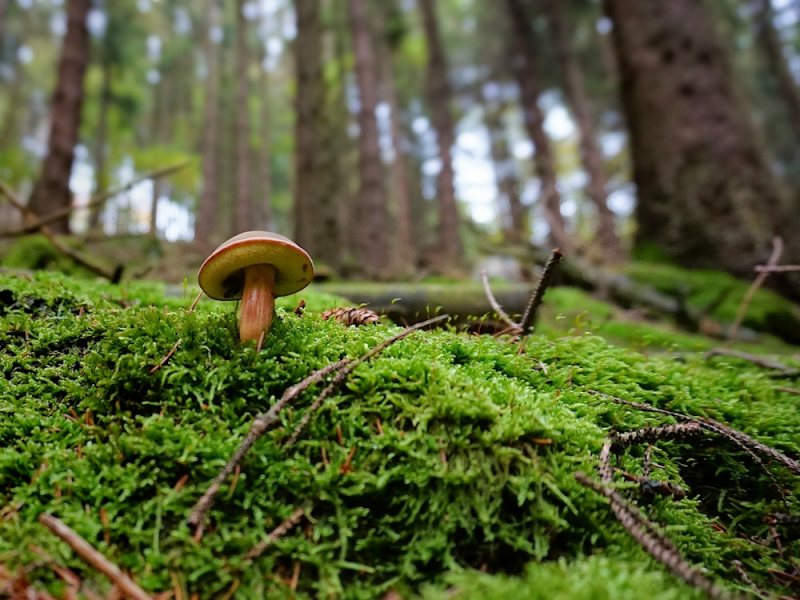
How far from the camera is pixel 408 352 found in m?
1.78

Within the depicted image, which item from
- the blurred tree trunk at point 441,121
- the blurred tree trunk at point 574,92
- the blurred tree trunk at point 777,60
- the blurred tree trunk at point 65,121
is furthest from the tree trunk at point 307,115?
the blurred tree trunk at point 777,60

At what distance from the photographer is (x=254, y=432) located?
1351mm

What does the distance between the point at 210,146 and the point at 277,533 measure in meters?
17.6

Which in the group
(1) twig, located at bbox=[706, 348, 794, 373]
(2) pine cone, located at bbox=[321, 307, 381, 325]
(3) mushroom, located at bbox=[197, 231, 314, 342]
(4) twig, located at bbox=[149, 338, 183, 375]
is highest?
(3) mushroom, located at bbox=[197, 231, 314, 342]

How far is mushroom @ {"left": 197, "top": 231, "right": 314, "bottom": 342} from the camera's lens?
63.2 inches

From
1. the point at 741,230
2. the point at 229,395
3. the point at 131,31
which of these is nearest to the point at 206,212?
the point at 131,31

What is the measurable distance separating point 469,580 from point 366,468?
0.43 meters

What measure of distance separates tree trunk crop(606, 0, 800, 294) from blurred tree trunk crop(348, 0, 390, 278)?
466 cm

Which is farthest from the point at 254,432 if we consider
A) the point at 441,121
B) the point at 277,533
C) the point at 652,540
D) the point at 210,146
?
the point at 210,146

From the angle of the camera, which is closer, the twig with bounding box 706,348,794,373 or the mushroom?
the mushroom

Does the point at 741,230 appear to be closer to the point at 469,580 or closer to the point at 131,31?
the point at 469,580

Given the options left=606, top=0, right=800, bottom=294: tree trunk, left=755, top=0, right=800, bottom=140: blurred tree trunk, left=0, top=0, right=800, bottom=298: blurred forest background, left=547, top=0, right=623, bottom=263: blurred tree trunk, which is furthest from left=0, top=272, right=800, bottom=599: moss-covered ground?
left=755, top=0, right=800, bottom=140: blurred tree trunk

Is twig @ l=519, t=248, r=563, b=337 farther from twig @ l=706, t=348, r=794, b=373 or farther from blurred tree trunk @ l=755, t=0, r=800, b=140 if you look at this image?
blurred tree trunk @ l=755, t=0, r=800, b=140

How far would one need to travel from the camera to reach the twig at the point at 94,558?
111 cm
